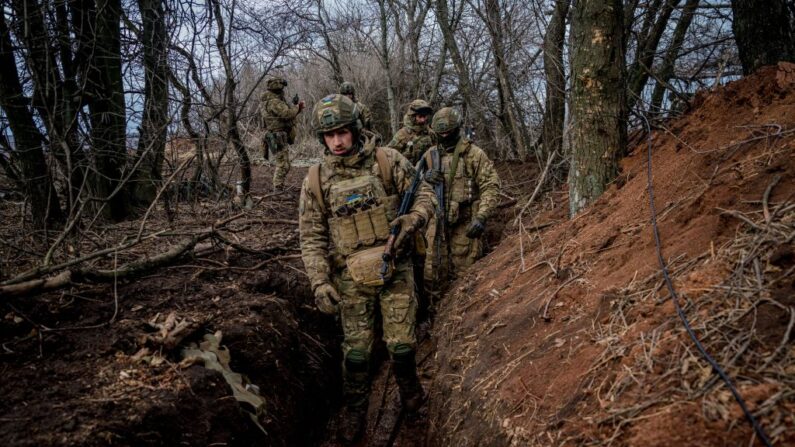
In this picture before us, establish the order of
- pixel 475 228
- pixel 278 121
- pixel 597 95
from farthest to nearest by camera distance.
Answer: pixel 278 121, pixel 475 228, pixel 597 95

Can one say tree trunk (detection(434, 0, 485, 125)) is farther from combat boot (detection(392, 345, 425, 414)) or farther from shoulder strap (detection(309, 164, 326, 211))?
combat boot (detection(392, 345, 425, 414))

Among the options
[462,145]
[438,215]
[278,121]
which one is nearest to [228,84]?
[278,121]

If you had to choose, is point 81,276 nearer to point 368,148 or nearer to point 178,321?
point 178,321

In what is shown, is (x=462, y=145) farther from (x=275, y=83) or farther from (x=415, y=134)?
(x=275, y=83)

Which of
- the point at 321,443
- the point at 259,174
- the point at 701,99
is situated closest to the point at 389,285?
the point at 321,443

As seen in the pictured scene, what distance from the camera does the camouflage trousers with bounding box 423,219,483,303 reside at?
5.63 m

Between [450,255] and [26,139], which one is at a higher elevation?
[26,139]

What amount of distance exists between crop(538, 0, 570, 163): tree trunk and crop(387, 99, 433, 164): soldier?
173 centimetres

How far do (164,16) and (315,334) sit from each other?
4223 mm

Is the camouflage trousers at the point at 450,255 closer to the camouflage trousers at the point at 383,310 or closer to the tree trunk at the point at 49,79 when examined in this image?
the camouflage trousers at the point at 383,310

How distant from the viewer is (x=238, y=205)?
6.88m

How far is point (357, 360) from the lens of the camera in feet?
11.7

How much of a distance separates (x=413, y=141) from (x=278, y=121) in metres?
3.49

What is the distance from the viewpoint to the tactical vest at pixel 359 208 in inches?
136
